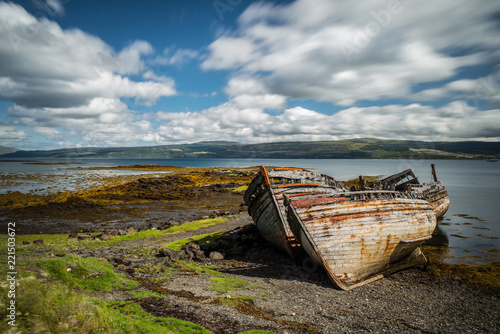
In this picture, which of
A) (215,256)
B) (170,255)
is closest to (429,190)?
(215,256)

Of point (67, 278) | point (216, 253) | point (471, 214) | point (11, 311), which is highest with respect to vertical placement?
point (11, 311)

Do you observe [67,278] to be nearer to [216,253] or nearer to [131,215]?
[216,253]

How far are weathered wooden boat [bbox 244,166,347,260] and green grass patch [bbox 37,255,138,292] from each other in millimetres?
6634

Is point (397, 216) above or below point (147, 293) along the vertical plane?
above

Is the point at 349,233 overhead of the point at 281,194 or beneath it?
beneath

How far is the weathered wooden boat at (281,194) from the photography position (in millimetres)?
11906

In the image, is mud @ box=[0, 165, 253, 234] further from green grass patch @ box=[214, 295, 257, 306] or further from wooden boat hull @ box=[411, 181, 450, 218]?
wooden boat hull @ box=[411, 181, 450, 218]

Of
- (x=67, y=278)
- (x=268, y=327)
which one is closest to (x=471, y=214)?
(x=268, y=327)

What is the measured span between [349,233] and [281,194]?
144 inches

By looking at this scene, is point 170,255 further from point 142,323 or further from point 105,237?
point 105,237

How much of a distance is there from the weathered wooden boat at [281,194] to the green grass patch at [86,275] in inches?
261

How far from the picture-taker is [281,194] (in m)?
12.2

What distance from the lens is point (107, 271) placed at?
8.70 metres

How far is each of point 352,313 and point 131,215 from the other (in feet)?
74.7
